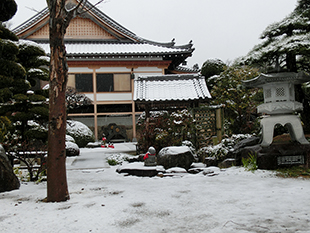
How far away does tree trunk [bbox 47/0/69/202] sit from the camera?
4352 mm

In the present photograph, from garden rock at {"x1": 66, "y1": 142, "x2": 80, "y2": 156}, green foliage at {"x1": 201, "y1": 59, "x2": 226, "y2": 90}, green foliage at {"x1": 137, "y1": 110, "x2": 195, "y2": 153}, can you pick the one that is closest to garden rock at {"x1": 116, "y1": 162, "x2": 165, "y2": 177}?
green foliage at {"x1": 137, "y1": 110, "x2": 195, "y2": 153}

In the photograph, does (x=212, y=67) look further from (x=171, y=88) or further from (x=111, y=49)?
(x=171, y=88)

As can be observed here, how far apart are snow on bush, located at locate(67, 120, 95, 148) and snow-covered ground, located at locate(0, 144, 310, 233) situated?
334 inches

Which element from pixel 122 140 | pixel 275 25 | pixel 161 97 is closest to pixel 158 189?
pixel 161 97

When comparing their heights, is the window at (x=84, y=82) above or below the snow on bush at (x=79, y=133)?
above

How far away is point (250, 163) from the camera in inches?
275

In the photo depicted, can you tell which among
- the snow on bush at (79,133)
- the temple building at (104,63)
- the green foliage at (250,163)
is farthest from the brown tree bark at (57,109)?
the temple building at (104,63)

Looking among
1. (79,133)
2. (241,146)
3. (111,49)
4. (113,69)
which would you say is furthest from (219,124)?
(111,49)

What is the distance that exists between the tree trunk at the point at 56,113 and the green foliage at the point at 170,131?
5.40m

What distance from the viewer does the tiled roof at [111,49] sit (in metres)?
17.0

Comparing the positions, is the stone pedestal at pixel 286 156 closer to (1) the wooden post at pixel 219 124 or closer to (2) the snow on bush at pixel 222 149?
(2) the snow on bush at pixel 222 149

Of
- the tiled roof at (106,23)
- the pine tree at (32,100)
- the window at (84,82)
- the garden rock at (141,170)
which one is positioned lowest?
the garden rock at (141,170)

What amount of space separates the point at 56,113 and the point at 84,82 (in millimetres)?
14194

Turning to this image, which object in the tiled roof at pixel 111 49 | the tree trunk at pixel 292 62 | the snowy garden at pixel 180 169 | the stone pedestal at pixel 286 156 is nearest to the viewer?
the snowy garden at pixel 180 169
